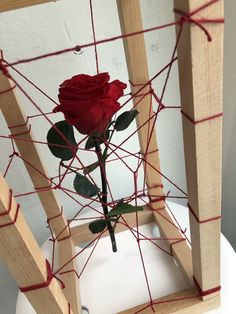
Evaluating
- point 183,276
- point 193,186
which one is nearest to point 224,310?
point 183,276

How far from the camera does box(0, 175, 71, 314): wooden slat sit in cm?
33

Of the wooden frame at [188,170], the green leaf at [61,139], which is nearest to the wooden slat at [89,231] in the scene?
the wooden frame at [188,170]

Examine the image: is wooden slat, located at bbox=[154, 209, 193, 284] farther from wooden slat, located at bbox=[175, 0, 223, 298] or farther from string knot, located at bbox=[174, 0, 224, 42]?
string knot, located at bbox=[174, 0, 224, 42]

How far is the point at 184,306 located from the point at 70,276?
0.20 m

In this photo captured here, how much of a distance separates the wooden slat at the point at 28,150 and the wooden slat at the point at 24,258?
6.6 inches

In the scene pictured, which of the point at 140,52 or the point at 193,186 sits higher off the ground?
the point at 140,52

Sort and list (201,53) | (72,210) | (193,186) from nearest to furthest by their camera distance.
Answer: (201,53) < (193,186) < (72,210)

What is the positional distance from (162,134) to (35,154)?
1.18 ft

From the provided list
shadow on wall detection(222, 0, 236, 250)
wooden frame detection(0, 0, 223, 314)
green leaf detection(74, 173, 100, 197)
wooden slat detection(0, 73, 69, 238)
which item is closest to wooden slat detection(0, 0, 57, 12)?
wooden frame detection(0, 0, 223, 314)

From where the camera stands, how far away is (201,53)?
0.29 metres

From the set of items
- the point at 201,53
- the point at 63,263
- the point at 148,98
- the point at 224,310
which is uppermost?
the point at 148,98

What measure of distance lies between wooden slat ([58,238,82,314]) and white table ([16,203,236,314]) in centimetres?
3

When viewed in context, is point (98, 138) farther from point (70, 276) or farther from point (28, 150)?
point (70, 276)

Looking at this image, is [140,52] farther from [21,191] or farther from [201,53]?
[21,191]
